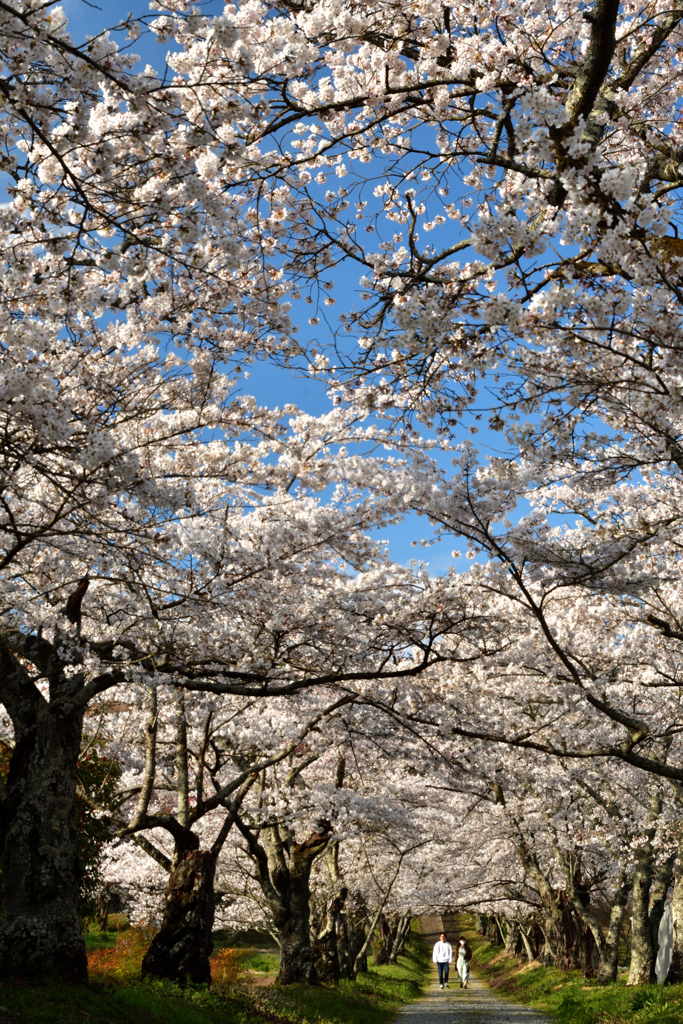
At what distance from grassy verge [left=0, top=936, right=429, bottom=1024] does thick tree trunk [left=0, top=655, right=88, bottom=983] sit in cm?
38

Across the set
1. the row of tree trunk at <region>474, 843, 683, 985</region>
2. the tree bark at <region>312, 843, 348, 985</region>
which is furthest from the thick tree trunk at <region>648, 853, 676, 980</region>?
the tree bark at <region>312, 843, 348, 985</region>

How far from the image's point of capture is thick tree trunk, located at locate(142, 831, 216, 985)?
37.5 feet

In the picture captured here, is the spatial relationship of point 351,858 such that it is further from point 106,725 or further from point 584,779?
point 106,725

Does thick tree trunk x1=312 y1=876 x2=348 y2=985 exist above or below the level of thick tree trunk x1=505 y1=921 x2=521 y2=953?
above

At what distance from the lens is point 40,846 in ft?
27.0

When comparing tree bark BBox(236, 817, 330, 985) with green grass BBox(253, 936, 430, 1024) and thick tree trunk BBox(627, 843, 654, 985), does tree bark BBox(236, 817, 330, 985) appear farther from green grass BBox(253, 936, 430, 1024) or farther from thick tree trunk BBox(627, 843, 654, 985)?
thick tree trunk BBox(627, 843, 654, 985)

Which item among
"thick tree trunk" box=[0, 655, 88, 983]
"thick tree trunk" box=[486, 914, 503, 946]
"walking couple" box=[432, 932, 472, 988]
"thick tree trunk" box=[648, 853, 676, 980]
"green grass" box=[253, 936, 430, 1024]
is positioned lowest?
"thick tree trunk" box=[486, 914, 503, 946]

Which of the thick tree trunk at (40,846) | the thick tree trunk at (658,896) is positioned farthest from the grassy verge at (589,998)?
Answer: the thick tree trunk at (40,846)

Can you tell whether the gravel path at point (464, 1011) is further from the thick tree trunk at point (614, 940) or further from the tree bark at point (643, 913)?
the tree bark at point (643, 913)

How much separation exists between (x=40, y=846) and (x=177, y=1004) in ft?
9.03

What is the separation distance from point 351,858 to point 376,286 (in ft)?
75.8

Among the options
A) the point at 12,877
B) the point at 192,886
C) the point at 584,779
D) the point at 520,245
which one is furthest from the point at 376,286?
the point at 584,779

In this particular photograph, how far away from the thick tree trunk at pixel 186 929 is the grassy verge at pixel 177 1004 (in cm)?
39

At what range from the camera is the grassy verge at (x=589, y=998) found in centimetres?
1158
